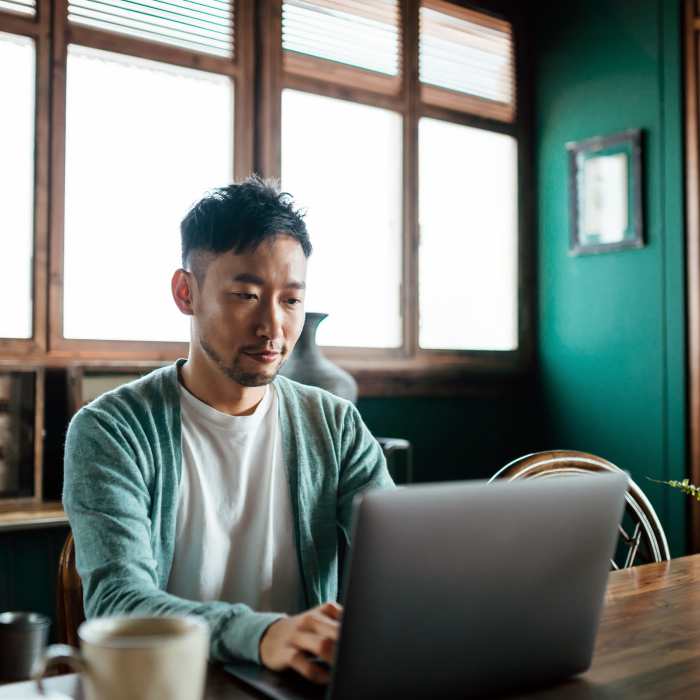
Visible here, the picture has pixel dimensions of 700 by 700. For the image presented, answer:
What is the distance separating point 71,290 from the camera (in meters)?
3.14

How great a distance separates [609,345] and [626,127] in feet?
3.24

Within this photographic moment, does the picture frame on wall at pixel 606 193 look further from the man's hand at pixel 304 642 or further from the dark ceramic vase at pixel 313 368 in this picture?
the man's hand at pixel 304 642

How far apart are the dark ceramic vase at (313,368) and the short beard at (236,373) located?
5.62ft


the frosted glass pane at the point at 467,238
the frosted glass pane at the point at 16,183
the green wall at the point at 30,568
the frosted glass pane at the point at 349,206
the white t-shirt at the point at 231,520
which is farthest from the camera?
the frosted glass pane at the point at 467,238

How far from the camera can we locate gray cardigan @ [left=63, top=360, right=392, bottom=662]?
3.18 feet

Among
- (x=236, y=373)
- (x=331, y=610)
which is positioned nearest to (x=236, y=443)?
(x=236, y=373)

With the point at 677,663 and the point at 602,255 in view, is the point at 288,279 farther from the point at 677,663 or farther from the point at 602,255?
the point at 602,255

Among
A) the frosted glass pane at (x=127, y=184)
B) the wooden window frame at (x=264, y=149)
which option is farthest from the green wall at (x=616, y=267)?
the frosted glass pane at (x=127, y=184)

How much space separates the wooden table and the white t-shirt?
39 centimetres

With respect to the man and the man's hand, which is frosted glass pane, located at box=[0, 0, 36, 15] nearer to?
the man

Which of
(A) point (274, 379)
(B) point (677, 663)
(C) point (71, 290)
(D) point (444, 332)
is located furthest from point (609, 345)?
(B) point (677, 663)

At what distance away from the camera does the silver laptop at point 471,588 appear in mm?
679

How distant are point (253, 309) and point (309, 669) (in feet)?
1.95

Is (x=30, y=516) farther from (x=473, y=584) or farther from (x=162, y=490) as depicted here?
(x=473, y=584)
